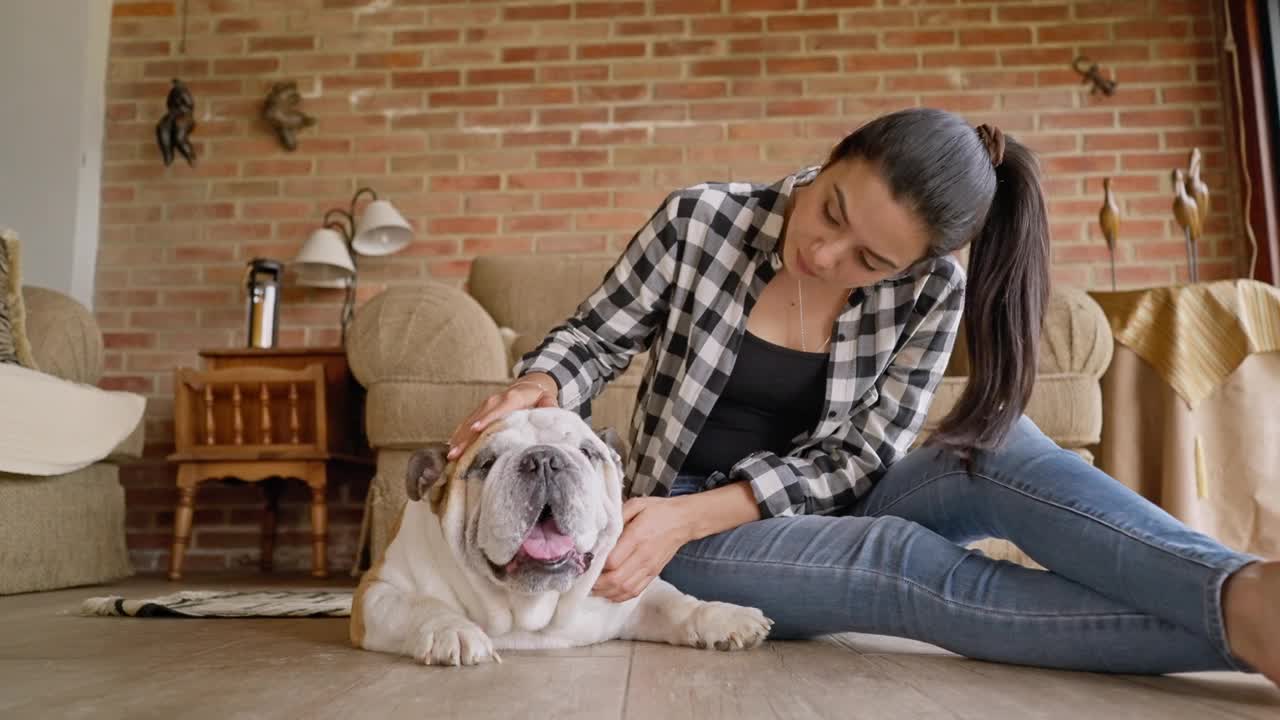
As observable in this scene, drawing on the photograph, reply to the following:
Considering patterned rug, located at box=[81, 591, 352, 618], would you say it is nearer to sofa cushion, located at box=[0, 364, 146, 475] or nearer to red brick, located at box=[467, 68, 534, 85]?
sofa cushion, located at box=[0, 364, 146, 475]

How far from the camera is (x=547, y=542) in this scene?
121 centimetres

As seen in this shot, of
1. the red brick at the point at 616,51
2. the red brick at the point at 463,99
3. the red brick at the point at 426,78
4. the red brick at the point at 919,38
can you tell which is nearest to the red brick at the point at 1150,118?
the red brick at the point at 919,38

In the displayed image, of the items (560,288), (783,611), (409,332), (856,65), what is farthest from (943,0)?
(783,611)

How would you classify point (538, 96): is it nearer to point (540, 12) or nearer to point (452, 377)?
point (540, 12)

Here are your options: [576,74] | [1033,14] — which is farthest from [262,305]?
[1033,14]

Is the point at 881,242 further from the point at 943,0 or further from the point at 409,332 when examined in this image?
the point at 943,0

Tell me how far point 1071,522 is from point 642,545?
0.54 m

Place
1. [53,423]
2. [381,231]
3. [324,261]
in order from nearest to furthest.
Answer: [53,423], [324,261], [381,231]

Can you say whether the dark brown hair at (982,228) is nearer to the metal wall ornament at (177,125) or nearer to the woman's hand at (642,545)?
the woman's hand at (642,545)

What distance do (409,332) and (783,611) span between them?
1.38 m

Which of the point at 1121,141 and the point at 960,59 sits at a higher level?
the point at 960,59

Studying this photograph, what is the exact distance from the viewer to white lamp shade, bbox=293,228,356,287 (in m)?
3.37

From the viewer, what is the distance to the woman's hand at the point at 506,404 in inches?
49.8

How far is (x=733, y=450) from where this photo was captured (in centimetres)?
157
